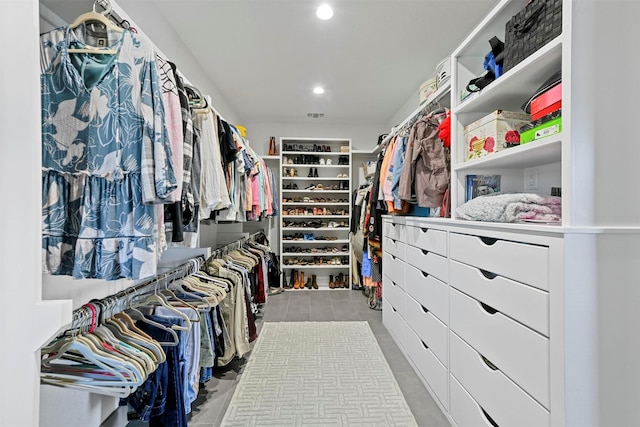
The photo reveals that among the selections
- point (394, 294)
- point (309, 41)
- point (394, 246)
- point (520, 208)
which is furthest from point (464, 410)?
point (309, 41)

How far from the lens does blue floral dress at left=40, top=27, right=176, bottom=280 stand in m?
0.82

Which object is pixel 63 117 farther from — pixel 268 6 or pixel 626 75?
pixel 626 75

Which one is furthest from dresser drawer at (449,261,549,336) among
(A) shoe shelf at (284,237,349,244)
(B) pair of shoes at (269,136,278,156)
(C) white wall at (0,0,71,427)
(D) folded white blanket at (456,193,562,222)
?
(B) pair of shoes at (269,136,278,156)

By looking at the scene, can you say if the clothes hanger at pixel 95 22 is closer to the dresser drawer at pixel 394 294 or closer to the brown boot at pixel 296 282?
the dresser drawer at pixel 394 294

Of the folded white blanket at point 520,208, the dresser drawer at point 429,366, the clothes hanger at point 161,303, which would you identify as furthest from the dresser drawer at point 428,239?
the clothes hanger at point 161,303

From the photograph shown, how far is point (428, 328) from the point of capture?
1.78 metres

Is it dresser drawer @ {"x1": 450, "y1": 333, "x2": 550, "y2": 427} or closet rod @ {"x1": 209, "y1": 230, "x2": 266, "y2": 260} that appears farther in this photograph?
closet rod @ {"x1": 209, "y1": 230, "x2": 266, "y2": 260}

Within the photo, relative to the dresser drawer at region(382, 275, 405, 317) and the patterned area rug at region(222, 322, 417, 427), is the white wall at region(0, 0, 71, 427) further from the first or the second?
the dresser drawer at region(382, 275, 405, 317)

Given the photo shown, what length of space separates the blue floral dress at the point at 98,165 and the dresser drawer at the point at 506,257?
125 cm

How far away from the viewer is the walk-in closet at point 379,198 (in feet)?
2.69

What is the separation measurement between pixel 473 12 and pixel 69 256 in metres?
2.68

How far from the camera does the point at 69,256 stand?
2.79 ft

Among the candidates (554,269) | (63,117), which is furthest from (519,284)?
(63,117)

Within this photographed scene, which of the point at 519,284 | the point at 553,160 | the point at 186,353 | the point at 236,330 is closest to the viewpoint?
the point at 519,284
